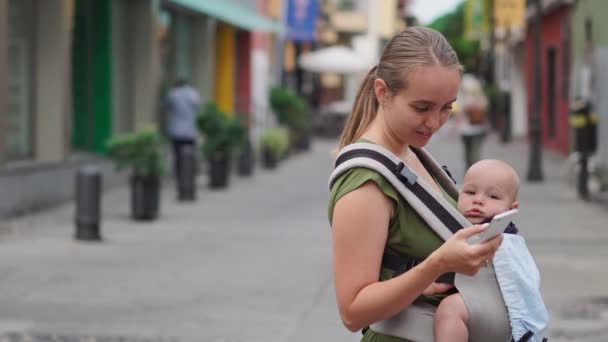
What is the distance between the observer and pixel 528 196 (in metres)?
18.5

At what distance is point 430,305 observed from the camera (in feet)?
9.30

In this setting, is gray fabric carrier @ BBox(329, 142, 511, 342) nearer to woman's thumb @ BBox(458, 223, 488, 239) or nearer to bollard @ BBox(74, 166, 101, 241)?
woman's thumb @ BBox(458, 223, 488, 239)

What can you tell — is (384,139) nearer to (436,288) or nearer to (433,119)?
(433,119)

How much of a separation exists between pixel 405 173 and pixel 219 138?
57.9 feet

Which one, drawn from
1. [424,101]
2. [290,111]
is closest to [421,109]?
[424,101]

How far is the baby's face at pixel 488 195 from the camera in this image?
2.85 metres

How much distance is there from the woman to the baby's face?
152 mm

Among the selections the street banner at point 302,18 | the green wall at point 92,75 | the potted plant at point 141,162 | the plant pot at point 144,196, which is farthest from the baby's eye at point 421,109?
the street banner at point 302,18

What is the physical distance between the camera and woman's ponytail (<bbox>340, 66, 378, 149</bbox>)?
116 inches

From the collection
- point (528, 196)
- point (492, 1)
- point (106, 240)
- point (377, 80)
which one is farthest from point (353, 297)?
point (492, 1)

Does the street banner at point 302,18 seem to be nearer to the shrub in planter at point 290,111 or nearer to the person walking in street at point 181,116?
the shrub in planter at point 290,111

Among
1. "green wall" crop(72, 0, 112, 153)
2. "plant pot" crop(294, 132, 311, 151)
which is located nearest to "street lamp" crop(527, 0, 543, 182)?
"green wall" crop(72, 0, 112, 153)

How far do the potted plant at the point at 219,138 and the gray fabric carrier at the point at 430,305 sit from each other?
17243mm

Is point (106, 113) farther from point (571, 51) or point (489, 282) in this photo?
point (489, 282)
